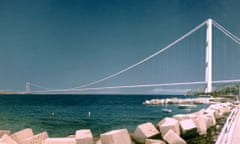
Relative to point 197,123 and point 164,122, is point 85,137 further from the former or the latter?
point 197,123

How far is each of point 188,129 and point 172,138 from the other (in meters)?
1.13

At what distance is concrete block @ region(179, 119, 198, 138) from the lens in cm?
809

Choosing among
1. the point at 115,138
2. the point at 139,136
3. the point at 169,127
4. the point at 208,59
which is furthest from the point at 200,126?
the point at 208,59

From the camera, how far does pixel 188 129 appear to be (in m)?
8.09

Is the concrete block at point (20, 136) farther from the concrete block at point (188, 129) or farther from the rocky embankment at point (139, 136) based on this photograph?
the concrete block at point (188, 129)

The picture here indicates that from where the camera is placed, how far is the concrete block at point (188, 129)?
26.5 feet

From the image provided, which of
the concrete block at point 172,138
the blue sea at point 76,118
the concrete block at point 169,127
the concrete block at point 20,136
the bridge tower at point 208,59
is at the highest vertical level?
the bridge tower at point 208,59

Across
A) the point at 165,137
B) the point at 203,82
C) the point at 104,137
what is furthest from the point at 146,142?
the point at 203,82

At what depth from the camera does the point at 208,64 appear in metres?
32.3

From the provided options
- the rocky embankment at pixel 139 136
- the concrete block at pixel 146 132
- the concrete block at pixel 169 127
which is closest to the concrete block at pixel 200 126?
the rocky embankment at pixel 139 136

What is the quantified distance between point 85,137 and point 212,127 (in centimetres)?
503

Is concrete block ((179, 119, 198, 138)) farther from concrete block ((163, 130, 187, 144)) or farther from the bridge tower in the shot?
the bridge tower

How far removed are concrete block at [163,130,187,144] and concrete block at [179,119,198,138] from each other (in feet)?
3.00

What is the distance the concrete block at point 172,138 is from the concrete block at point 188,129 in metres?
0.91
